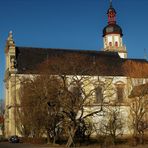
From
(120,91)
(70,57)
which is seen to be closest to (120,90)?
(120,91)

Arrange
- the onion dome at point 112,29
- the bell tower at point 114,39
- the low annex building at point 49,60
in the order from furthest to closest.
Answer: the onion dome at point 112,29, the bell tower at point 114,39, the low annex building at point 49,60

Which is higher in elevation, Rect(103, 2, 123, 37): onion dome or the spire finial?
Rect(103, 2, 123, 37): onion dome

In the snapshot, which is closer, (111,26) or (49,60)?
(49,60)

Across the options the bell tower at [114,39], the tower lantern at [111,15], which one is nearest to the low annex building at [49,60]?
the bell tower at [114,39]

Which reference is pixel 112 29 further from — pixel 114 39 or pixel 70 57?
pixel 70 57

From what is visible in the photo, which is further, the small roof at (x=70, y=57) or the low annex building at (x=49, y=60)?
the small roof at (x=70, y=57)

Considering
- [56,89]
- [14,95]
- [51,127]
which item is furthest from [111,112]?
[14,95]

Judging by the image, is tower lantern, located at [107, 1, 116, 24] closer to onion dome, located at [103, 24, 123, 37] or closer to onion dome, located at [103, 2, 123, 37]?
onion dome, located at [103, 2, 123, 37]

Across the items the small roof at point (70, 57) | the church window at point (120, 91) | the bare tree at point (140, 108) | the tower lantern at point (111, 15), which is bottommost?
the bare tree at point (140, 108)

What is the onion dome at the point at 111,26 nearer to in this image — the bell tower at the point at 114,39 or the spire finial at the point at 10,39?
the bell tower at the point at 114,39

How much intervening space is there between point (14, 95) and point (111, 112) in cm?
2304

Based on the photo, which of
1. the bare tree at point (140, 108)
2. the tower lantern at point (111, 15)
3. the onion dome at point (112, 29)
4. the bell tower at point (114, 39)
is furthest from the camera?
the tower lantern at point (111, 15)

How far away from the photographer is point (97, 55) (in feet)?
273

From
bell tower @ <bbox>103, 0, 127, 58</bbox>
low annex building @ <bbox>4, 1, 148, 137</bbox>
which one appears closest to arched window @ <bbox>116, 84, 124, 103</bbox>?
low annex building @ <bbox>4, 1, 148, 137</bbox>
